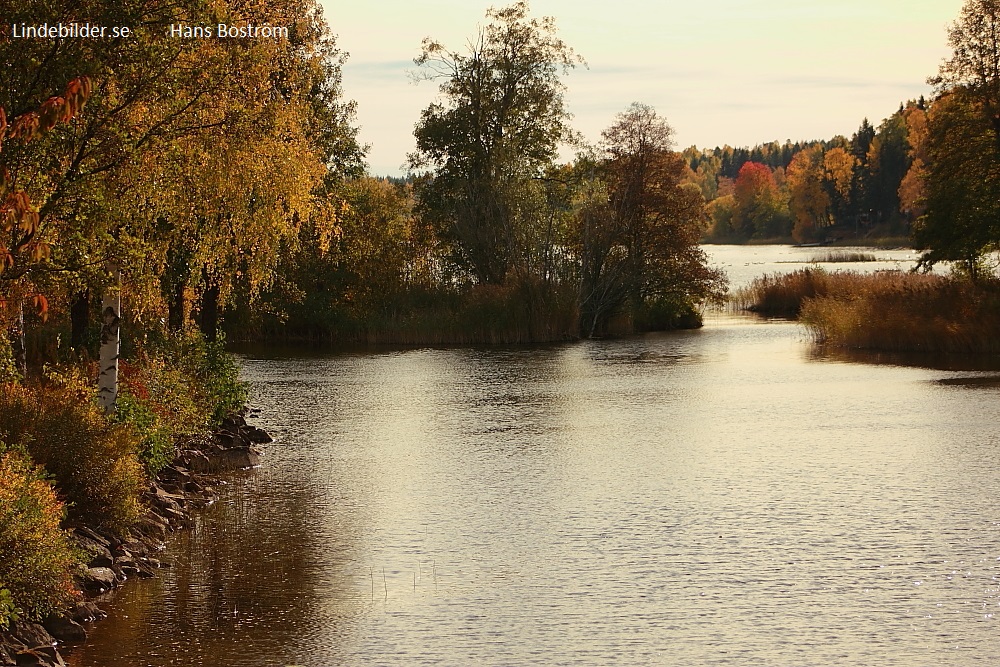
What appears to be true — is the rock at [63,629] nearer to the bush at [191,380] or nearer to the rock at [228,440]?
the bush at [191,380]

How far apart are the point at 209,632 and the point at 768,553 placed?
6631mm

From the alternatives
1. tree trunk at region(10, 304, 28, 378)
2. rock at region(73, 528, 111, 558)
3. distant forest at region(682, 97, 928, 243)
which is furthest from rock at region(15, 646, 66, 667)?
distant forest at region(682, 97, 928, 243)

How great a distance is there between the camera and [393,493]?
1841 centimetres

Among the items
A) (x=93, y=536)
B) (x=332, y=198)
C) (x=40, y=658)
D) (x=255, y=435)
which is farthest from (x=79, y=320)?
(x=332, y=198)

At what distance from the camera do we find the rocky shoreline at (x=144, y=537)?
34.8ft

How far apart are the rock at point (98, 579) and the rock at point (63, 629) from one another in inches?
49.4

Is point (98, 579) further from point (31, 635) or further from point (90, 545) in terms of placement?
point (31, 635)

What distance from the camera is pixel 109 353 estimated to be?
58.0 ft

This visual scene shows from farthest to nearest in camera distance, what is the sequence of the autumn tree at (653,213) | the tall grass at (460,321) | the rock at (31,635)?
the autumn tree at (653,213) < the tall grass at (460,321) < the rock at (31,635)

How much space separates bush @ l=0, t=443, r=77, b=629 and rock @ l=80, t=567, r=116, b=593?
108cm

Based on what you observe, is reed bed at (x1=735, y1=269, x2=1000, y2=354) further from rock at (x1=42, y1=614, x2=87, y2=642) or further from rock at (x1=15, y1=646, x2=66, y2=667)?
rock at (x1=15, y1=646, x2=66, y2=667)

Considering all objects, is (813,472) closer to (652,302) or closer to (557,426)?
(557,426)

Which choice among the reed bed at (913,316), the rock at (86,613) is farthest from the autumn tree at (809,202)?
the rock at (86,613)

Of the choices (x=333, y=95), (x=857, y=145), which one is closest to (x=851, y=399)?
(x=333, y=95)
